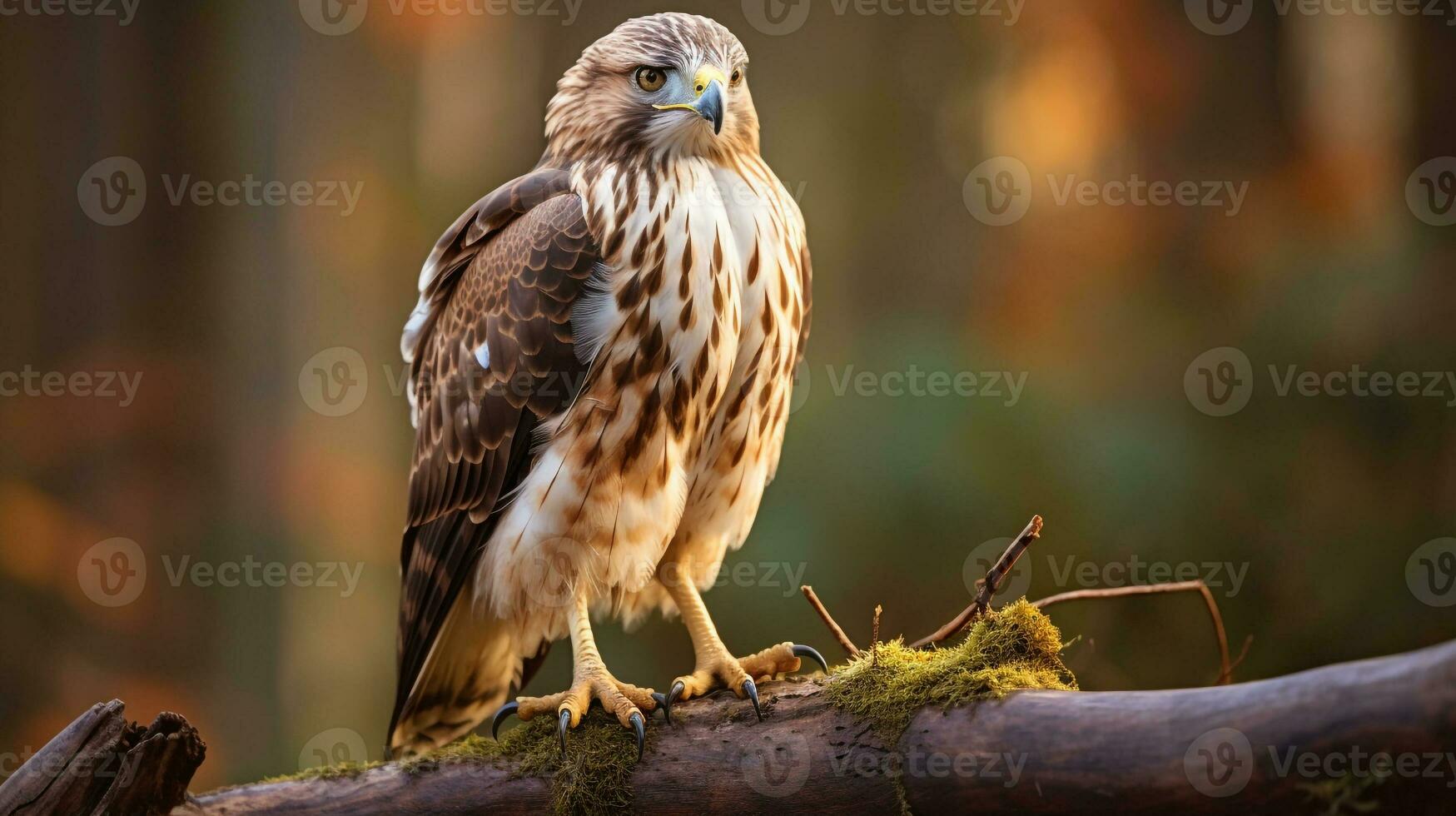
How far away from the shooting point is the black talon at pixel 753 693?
2673mm

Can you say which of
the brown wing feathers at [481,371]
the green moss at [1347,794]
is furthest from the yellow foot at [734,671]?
the green moss at [1347,794]

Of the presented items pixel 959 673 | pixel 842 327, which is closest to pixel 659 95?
pixel 959 673

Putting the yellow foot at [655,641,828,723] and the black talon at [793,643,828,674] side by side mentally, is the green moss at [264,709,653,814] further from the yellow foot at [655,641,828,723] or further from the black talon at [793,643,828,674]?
the black talon at [793,643,828,674]

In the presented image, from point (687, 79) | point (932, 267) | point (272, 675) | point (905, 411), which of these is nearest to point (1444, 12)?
Result: point (932, 267)

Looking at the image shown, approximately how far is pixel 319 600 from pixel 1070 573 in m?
3.79

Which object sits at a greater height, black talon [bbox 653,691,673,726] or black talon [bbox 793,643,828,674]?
black talon [bbox 793,643,828,674]

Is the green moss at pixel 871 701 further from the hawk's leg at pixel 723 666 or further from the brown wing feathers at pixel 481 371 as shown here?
the brown wing feathers at pixel 481 371

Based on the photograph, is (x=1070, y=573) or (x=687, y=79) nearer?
(x=687, y=79)

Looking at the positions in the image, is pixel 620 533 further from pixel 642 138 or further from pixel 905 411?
pixel 905 411

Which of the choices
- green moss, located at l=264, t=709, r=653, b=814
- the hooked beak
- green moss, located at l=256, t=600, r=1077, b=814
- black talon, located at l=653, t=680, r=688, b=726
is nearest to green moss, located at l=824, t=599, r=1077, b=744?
green moss, located at l=256, t=600, r=1077, b=814

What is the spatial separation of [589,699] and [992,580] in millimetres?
1096

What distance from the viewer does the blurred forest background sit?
220 inches

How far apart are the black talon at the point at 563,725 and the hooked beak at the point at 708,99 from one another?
150 centimetres

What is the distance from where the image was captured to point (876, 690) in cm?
246
